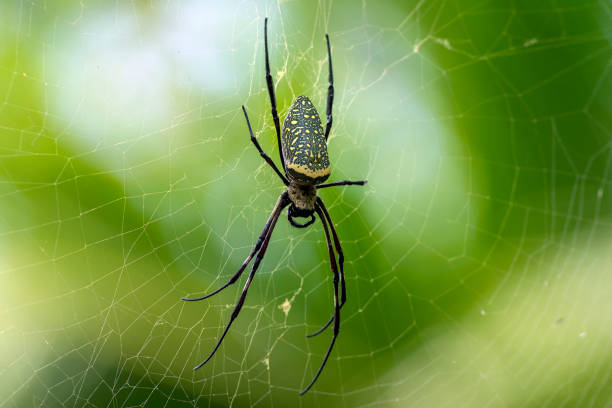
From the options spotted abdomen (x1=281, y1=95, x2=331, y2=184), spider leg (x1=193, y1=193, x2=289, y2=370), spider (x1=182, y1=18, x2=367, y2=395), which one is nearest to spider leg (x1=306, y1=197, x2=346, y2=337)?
spider (x1=182, y1=18, x2=367, y2=395)

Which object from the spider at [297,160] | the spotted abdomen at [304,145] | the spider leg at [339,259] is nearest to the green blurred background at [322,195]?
the spider leg at [339,259]

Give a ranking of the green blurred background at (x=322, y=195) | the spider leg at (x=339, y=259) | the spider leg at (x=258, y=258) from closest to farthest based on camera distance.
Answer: the green blurred background at (x=322, y=195)
the spider leg at (x=258, y=258)
the spider leg at (x=339, y=259)

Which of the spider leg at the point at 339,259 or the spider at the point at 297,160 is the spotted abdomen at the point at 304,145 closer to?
the spider at the point at 297,160

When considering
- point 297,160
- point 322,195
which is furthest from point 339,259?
point 297,160

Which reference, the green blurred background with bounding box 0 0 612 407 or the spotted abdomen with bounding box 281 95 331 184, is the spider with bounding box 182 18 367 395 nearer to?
the spotted abdomen with bounding box 281 95 331 184

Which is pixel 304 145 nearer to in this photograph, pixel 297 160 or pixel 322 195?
pixel 297 160

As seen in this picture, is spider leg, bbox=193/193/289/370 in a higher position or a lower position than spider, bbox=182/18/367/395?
lower
